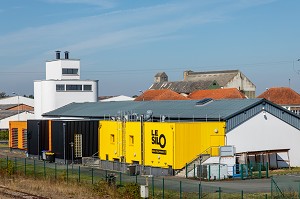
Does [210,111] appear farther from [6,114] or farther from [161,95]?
[6,114]

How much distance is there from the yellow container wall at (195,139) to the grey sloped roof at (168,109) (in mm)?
1497

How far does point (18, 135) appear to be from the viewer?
231 ft

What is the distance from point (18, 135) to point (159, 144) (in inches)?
1116

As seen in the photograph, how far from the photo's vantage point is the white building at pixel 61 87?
3201 inches

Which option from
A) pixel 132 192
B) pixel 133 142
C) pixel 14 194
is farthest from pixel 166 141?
pixel 14 194

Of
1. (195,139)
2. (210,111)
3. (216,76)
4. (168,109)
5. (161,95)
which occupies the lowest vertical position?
(195,139)

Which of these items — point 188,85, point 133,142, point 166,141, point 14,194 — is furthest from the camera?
point 188,85

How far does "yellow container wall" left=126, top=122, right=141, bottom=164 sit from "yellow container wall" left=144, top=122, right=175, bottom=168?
1.02 metres

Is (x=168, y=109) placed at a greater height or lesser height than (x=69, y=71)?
lesser

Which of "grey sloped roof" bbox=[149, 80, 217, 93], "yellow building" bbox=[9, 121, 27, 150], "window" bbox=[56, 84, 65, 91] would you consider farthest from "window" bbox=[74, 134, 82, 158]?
"grey sloped roof" bbox=[149, 80, 217, 93]

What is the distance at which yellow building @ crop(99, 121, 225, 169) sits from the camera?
46500 millimetres

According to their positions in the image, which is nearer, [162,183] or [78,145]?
[162,183]

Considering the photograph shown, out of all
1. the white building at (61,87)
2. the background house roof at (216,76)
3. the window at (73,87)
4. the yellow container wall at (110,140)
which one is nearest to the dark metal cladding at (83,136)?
the yellow container wall at (110,140)

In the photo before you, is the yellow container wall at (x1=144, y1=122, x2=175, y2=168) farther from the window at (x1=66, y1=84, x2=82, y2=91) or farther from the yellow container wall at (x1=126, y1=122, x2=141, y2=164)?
the window at (x1=66, y1=84, x2=82, y2=91)
